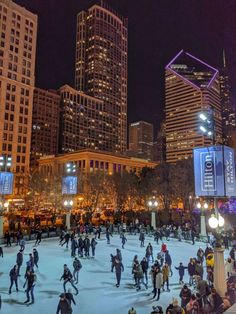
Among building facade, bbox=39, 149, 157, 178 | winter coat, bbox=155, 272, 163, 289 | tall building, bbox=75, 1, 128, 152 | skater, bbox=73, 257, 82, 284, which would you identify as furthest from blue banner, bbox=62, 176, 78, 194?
tall building, bbox=75, 1, 128, 152

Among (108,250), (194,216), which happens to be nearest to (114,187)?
(194,216)

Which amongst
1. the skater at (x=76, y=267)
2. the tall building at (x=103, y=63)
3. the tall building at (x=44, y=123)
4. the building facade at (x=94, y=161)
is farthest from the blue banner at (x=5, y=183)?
the tall building at (x=103, y=63)

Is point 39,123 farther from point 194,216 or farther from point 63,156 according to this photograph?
point 194,216

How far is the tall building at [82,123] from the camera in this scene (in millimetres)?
162500

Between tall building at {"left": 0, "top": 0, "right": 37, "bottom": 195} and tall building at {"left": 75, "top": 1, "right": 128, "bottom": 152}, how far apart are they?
9034cm

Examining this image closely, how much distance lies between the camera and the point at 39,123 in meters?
154

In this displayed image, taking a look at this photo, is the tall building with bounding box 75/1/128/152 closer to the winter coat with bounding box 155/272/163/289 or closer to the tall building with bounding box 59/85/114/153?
the tall building with bounding box 59/85/114/153

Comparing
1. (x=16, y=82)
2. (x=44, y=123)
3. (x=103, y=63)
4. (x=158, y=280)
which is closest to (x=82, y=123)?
(x=44, y=123)

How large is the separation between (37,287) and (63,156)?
9131cm

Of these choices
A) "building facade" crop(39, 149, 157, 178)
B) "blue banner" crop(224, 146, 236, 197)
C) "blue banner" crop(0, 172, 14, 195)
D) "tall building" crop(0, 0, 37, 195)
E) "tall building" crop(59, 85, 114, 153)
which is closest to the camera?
"blue banner" crop(224, 146, 236, 197)

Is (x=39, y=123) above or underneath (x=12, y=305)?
above

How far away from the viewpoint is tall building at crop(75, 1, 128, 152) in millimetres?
188000

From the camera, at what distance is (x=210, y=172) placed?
1484cm

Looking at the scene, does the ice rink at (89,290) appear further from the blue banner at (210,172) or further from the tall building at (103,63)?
the tall building at (103,63)
